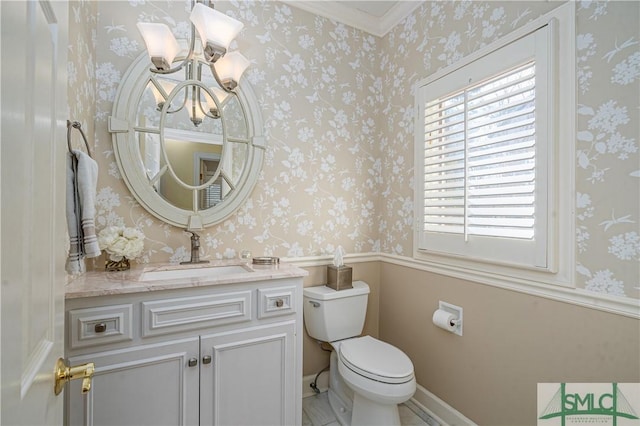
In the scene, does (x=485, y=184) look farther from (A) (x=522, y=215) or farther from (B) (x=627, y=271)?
(B) (x=627, y=271)

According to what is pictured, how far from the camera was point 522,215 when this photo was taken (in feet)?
4.53

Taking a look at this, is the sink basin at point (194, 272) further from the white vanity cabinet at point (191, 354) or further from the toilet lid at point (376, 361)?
the toilet lid at point (376, 361)

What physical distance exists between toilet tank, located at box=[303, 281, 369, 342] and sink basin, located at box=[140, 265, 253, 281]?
508mm

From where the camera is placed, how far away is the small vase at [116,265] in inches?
57.2

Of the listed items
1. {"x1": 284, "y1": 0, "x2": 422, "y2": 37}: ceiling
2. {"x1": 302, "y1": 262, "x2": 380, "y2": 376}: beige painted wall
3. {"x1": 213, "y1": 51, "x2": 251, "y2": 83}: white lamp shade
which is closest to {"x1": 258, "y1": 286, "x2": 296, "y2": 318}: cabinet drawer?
{"x1": 302, "y1": 262, "x2": 380, "y2": 376}: beige painted wall

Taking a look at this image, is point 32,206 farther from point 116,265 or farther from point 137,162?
point 137,162

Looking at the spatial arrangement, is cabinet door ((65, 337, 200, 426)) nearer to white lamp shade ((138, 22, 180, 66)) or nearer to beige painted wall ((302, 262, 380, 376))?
beige painted wall ((302, 262, 380, 376))

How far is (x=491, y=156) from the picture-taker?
1.52 metres

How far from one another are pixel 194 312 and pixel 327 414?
1.15 meters

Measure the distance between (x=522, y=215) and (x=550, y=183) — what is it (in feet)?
0.58

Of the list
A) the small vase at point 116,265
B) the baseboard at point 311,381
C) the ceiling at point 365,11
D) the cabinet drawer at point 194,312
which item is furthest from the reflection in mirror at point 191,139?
the baseboard at point 311,381

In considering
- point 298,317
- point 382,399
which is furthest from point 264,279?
point 382,399

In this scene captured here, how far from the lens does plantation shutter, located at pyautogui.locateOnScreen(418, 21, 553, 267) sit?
133 centimetres

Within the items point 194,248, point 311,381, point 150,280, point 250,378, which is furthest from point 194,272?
point 311,381
